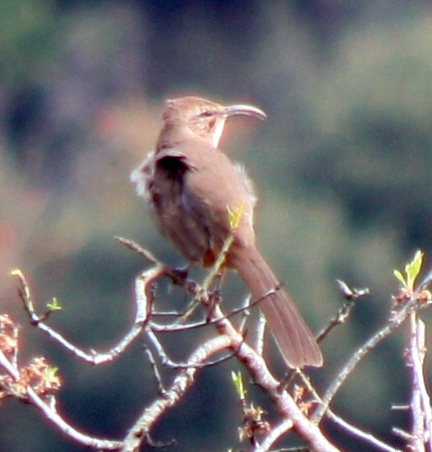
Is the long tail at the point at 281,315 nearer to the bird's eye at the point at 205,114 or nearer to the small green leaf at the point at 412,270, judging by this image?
the small green leaf at the point at 412,270

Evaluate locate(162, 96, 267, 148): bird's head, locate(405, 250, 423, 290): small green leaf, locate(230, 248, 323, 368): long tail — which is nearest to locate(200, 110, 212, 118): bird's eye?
locate(162, 96, 267, 148): bird's head

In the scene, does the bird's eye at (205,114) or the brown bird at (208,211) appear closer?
the brown bird at (208,211)

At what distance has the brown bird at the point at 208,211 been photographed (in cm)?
591

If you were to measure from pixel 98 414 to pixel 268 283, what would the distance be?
38.2ft

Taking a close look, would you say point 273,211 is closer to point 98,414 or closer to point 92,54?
point 98,414

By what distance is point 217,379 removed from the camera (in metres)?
17.5

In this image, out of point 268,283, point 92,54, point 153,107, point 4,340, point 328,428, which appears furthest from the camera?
point 92,54

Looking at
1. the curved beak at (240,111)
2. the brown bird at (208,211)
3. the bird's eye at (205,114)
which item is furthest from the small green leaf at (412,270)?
the bird's eye at (205,114)

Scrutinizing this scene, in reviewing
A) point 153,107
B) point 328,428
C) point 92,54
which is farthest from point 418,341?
point 92,54

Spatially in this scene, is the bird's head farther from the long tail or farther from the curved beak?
the long tail

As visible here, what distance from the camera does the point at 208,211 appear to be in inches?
245

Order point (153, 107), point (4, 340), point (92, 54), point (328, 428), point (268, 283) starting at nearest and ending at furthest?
1. point (4, 340)
2. point (268, 283)
3. point (328, 428)
4. point (153, 107)
5. point (92, 54)

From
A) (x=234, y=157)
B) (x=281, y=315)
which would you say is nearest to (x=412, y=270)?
(x=281, y=315)

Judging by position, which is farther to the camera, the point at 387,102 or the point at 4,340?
the point at 387,102
